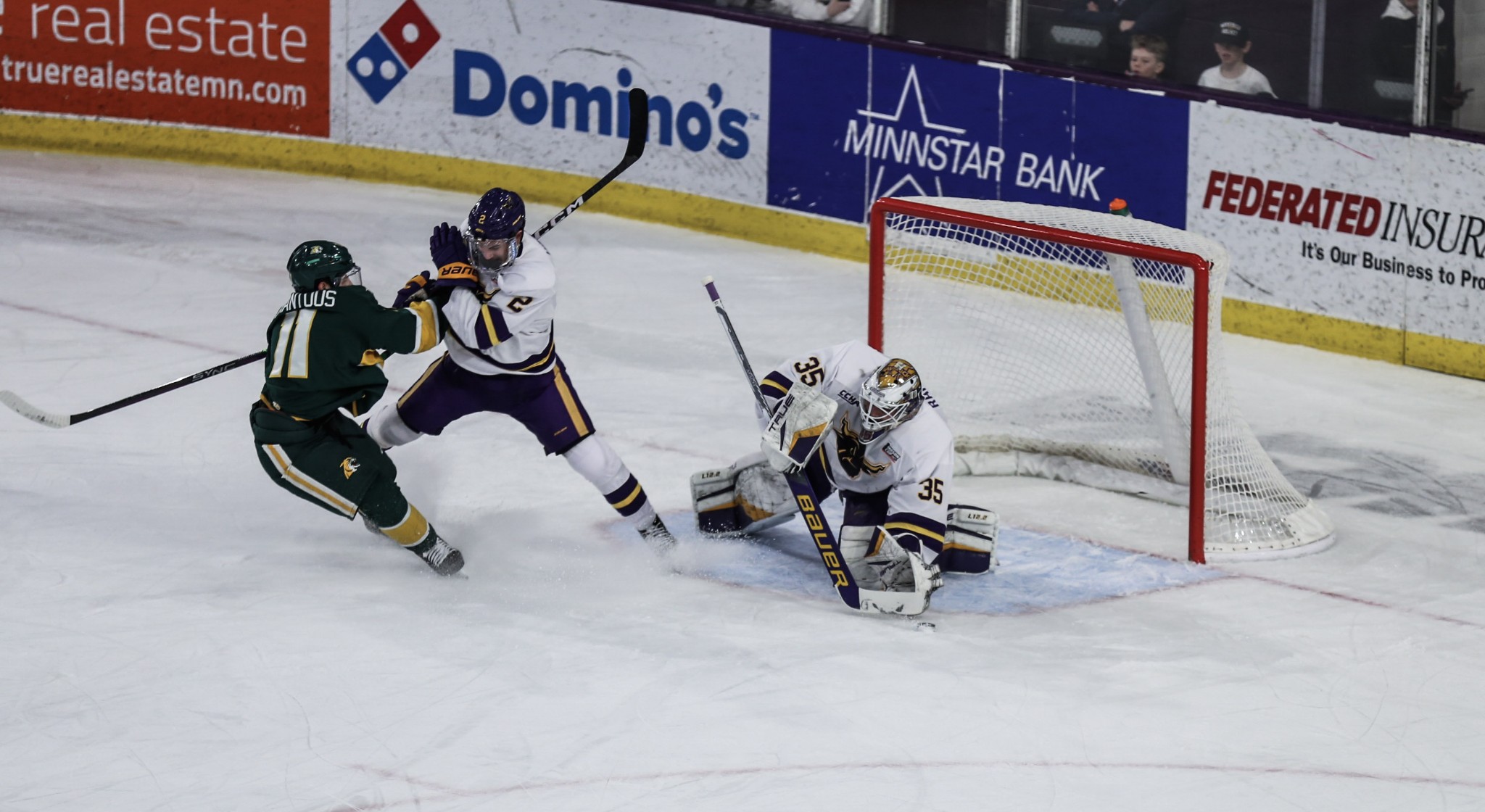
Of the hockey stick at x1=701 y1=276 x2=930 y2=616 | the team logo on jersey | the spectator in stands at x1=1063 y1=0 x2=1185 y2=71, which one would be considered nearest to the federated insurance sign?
the spectator in stands at x1=1063 y1=0 x2=1185 y2=71

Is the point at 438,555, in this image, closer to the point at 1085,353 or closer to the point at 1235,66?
the point at 1085,353

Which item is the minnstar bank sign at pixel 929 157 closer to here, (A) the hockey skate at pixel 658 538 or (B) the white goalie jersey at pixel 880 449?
(B) the white goalie jersey at pixel 880 449

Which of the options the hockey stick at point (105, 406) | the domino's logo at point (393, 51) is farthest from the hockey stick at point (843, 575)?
the domino's logo at point (393, 51)

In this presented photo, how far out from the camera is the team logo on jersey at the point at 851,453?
5223 millimetres

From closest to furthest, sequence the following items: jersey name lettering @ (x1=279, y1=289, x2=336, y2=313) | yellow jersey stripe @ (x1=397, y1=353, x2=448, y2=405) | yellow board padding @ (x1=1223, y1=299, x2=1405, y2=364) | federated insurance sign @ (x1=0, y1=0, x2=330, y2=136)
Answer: jersey name lettering @ (x1=279, y1=289, x2=336, y2=313) → yellow jersey stripe @ (x1=397, y1=353, x2=448, y2=405) → yellow board padding @ (x1=1223, y1=299, x2=1405, y2=364) → federated insurance sign @ (x1=0, y1=0, x2=330, y2=136)

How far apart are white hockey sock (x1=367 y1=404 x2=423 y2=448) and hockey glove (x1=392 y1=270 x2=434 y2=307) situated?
42 centimetres

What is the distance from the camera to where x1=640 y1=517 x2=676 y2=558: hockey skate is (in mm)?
5438

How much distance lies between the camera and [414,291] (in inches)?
204

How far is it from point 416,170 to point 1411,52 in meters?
4.98

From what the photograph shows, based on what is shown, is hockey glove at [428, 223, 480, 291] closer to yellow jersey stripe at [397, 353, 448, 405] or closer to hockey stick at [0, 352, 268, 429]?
yellow jersey stripe at [397, 353, 448, 405]

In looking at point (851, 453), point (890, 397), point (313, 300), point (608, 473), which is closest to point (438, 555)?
point (608, 473)

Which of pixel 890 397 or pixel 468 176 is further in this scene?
pixel 468 176

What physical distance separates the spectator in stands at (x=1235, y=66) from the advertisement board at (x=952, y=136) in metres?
0.20

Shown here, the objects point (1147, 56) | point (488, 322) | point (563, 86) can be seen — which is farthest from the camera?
point (563, 86)
